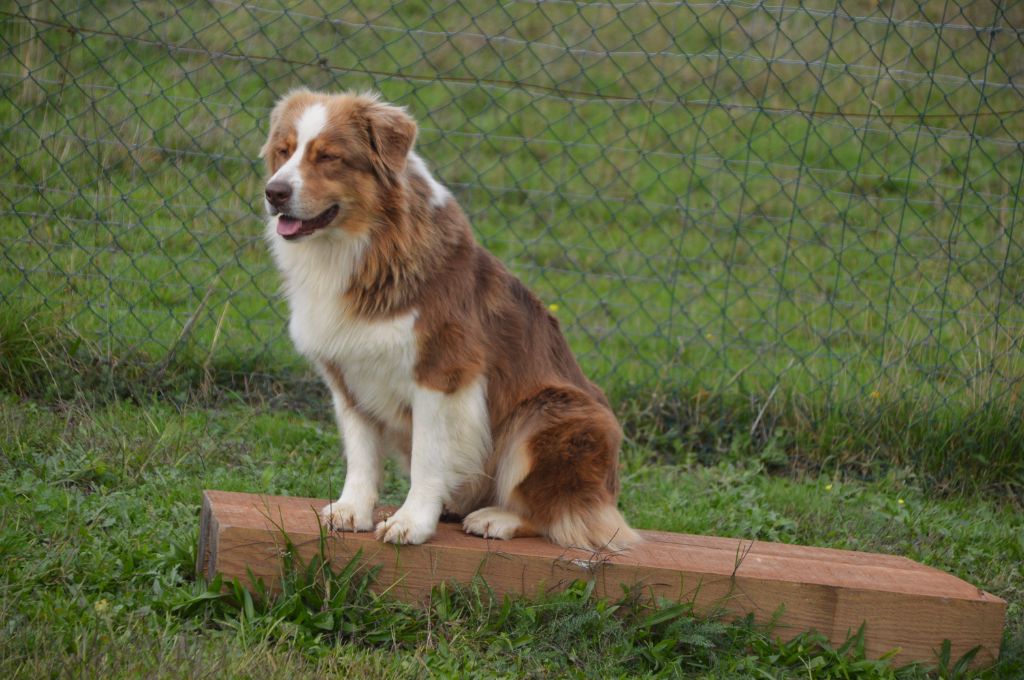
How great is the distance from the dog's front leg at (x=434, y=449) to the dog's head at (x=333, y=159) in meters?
0.62

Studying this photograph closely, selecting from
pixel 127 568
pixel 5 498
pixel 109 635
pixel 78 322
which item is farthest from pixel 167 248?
pixel 109 635

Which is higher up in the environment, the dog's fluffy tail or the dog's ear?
the dog's ear

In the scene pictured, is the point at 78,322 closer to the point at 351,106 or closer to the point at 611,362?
the point at 351,106

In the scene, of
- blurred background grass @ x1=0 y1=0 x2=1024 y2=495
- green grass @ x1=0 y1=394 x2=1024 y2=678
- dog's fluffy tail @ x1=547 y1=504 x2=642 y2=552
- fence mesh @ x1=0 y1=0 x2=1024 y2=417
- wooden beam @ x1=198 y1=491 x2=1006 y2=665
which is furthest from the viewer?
fence mesh @ x1=0 y1=0 x2=1024 y2=417

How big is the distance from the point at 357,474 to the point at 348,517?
177 millimetres

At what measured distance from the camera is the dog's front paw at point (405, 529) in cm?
310

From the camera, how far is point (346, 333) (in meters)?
3.18

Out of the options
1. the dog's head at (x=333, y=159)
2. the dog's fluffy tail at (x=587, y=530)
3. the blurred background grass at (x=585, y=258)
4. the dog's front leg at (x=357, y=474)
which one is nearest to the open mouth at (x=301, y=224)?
the dog's head at (x=333, y=159)

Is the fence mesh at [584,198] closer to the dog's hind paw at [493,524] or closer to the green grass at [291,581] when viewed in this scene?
the green grass at [291,581]

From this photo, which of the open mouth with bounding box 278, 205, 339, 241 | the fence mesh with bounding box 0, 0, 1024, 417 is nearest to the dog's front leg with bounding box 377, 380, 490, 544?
the open mouth with bounding box 278, 205, 339, 241

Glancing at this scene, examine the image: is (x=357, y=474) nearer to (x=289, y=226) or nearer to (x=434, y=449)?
(x=434, y=449)

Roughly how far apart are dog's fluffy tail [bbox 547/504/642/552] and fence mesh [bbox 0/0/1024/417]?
1.84 metres

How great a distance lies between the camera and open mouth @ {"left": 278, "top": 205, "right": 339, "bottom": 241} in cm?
312

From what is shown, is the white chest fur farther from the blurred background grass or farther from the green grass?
the blurred background grass
